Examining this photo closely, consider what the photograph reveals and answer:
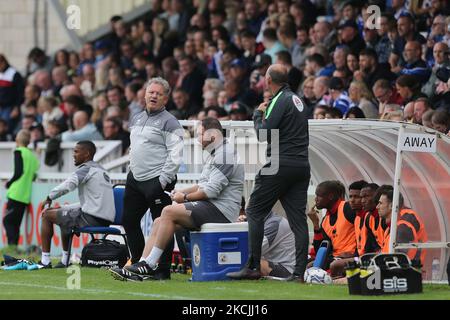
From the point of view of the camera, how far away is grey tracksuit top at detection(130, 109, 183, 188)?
13.3m

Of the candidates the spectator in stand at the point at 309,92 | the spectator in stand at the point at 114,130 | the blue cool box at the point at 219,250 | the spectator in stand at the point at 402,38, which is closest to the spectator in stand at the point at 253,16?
the spectator in stand at the point at 114,130

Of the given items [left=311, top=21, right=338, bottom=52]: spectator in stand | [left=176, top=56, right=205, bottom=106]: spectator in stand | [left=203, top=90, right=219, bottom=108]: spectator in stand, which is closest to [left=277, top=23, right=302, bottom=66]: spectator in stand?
[left=311, top=21, right=338, bottom=52]: spectator in stand

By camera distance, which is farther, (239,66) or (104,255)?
(239,66)

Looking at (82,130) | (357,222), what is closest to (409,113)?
(357,222)

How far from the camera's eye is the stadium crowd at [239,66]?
1648cm

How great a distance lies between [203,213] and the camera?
42.7 feet

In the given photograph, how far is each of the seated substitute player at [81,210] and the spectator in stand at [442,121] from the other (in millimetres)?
4098

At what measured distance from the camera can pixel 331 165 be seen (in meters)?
14.7

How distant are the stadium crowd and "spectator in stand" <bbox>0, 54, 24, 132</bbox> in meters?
0.02

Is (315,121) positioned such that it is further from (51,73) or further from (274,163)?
(51,73)

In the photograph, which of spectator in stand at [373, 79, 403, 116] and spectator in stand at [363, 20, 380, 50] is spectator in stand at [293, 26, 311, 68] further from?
spectator in stand at [373, 79, 403, 116]

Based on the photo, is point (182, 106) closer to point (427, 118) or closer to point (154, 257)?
point (427, 118)

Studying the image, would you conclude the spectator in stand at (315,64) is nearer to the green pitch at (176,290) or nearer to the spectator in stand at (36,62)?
the green pitch at (176,290)

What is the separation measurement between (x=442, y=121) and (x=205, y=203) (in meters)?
3.05
